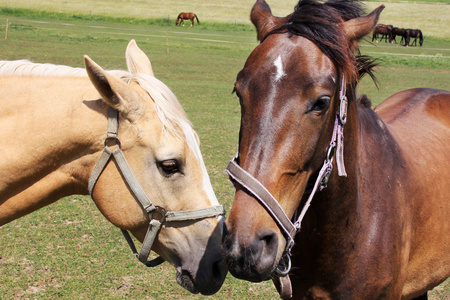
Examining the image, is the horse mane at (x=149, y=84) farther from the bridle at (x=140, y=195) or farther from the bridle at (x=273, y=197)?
the bridle at (x=273, y=197)

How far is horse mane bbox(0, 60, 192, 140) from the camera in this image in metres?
2.49

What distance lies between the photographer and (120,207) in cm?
253

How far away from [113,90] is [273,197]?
40.8 inches

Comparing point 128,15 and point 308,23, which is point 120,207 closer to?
point 308,23

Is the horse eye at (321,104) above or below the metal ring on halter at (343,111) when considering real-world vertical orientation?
above

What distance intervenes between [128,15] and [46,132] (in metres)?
50.3

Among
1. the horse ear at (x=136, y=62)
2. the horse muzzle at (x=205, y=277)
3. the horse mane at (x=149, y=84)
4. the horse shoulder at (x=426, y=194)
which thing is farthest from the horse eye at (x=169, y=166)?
the horse shoulder at (x=426, y=194)

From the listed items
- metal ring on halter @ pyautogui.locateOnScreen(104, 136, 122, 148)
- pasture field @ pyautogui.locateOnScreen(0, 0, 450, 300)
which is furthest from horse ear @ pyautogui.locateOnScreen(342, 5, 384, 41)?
metal ring on halter @ pyautogui.locateOnScreen(104, 136, 122, 148)

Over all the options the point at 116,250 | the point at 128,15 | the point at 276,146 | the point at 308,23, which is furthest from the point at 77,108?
the point at 128,15

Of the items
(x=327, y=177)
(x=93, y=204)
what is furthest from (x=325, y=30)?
(x=93, y=204)

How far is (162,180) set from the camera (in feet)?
8.16

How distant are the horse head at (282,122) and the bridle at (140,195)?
0.52m

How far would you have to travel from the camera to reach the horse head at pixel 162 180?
2.43 m

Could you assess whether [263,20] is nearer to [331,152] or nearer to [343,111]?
[343,111]
